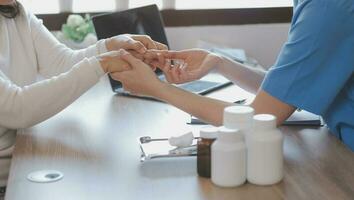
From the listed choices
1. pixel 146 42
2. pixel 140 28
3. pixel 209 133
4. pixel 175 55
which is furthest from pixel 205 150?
pixel 140 28

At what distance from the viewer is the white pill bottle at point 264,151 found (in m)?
1.07

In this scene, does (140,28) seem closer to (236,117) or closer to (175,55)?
(175,55)

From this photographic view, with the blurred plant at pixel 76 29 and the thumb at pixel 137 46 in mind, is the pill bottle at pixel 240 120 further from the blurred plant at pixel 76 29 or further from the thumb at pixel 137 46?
the blurred plant at pixel 76 29

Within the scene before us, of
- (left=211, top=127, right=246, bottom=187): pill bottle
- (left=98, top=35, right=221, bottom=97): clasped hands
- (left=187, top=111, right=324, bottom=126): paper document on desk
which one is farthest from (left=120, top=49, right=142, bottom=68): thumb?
(left=211, top=127, right=246, bottom=187): pill bottle

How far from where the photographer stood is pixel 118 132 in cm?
146

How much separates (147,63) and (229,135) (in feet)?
1.90

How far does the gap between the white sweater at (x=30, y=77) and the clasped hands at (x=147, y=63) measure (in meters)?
0.05

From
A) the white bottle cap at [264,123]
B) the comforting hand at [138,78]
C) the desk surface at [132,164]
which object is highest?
the comforting hand at [138,78]

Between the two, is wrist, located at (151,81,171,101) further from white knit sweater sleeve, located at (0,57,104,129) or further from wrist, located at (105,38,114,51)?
wrist, located at (105,38,114,51)

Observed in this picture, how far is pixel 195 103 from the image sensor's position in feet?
4.48

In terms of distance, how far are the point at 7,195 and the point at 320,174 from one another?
61cm

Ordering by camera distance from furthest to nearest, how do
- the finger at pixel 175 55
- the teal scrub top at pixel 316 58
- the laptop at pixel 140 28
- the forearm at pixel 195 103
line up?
1. the laptop at pixel 140 28
2. the finger at pixel 175 55
3. the forearm at pixel 195 103
4. the teal scrub top at pixel 316 58

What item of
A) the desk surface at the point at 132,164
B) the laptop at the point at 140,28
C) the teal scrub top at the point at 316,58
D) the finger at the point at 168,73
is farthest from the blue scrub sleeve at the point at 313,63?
the laptop at the point at 140,28

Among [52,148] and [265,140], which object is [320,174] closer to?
[265,140]
